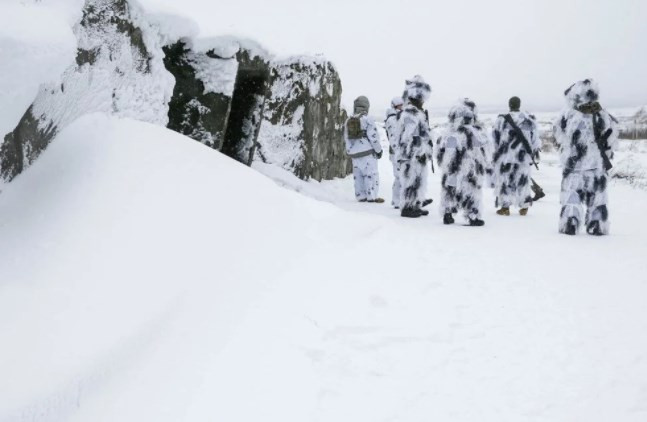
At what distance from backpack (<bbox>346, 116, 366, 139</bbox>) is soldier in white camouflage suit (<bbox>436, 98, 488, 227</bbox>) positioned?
8.35 ft

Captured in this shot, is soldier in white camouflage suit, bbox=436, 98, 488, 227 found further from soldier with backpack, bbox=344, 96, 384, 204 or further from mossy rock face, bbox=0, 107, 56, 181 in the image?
mossy rock face, bbox=0, 107, 56, 181

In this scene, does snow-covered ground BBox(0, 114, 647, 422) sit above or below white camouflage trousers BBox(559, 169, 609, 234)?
below

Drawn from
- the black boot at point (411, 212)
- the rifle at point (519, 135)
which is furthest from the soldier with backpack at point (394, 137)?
the rifle at point (519, 135)

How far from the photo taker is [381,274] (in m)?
4.09

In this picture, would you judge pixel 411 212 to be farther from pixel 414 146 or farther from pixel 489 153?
pixel 489 153

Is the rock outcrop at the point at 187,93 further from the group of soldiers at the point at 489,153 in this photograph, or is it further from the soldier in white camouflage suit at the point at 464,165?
the soldier in white camouflage suit at the point at 464,165

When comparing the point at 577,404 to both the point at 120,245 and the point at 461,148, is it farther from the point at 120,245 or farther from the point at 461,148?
the point at 461,148

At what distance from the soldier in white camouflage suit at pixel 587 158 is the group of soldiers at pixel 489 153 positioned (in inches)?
0.4

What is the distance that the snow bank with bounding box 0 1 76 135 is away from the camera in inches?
86.8

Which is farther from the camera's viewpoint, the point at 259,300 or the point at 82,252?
the point at 259,300

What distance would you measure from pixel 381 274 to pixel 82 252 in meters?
2.22

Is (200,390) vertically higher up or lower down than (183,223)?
lower down

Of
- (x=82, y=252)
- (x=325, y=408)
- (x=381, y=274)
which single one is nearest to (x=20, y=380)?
(x=82, y=252)

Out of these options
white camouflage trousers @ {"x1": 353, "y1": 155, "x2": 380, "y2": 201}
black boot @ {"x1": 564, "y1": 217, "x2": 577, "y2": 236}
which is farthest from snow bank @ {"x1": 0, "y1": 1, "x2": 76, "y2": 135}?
white camouflage trousers @ {"x1": 353, "y1": 155, "x2": 380, "y2": 201}
